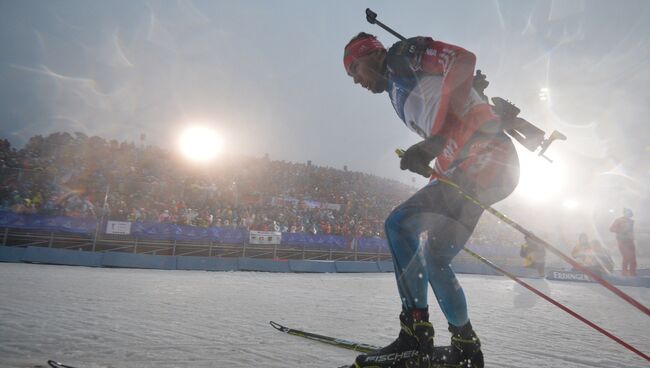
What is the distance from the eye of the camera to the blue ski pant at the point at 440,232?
2299 millimetres

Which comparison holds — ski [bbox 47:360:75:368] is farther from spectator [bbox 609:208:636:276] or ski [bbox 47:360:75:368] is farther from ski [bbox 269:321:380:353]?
spectator [bbox 609:208:636:276]

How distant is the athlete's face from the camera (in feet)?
8.73

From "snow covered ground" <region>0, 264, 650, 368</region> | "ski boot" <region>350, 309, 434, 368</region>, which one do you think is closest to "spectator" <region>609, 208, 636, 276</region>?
"snow covered ground" <region>0, 264, 650, 368</region>

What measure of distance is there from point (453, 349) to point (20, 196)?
17000mm

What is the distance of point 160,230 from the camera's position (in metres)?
14.2

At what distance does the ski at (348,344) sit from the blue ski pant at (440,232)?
0.23m

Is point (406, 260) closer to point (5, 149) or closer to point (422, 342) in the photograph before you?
point (422, 342)

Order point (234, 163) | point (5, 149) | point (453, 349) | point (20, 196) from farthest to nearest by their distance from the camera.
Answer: point (234, 163)
point (5, 149)
point (20, 196)
point (453, 349)

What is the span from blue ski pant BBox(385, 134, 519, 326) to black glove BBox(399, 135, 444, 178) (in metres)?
0.25

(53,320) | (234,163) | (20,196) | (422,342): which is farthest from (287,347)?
(234,163)

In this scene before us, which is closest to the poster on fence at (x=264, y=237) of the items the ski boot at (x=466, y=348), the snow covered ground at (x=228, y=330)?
the snow covered ground at (x=228, y=330)

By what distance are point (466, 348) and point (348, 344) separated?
91cm

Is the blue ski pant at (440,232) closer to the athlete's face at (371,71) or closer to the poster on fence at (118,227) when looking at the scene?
Answer: the athlete's face at (371,71)

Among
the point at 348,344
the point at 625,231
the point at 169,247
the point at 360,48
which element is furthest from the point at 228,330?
the point at 625,231
